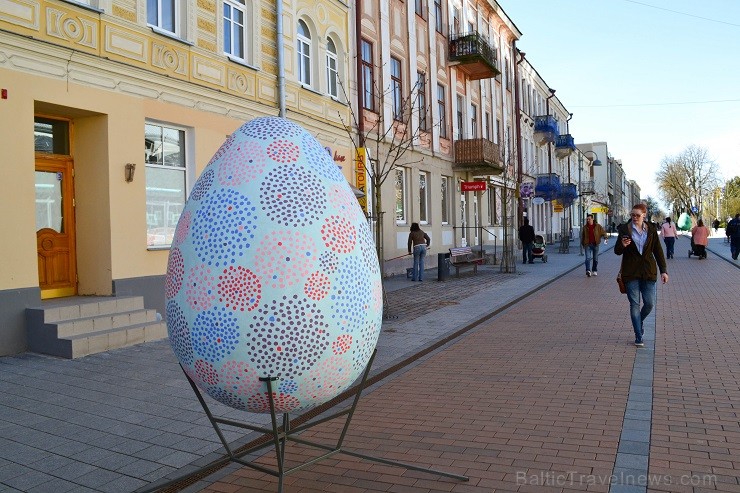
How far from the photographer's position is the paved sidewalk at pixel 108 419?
422cm

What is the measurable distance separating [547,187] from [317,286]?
41108 mm

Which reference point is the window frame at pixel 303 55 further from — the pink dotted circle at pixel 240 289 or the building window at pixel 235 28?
the pink dotted circle at pixel 240 289

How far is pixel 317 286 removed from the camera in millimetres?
3033

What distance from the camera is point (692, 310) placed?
455 inches

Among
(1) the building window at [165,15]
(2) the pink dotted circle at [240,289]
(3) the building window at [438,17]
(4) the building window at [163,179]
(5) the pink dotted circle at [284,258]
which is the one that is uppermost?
(3) the building window at [438,17]

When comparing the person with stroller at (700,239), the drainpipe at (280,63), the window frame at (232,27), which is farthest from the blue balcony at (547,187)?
the window frame at (232,27)

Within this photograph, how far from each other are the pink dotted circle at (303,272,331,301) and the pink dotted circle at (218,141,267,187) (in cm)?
62

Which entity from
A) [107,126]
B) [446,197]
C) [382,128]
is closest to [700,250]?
[446,197]

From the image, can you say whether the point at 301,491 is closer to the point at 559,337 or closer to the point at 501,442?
the point at 501,442

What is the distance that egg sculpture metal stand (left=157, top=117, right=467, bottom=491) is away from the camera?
9.77 feet

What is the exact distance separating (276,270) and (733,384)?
5.22m

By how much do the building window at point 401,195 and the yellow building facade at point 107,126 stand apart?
843cm

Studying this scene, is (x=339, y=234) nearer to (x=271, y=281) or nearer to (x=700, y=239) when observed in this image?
(x=271, y=281)

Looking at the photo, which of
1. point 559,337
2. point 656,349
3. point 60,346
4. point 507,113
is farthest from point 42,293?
point 507,113
